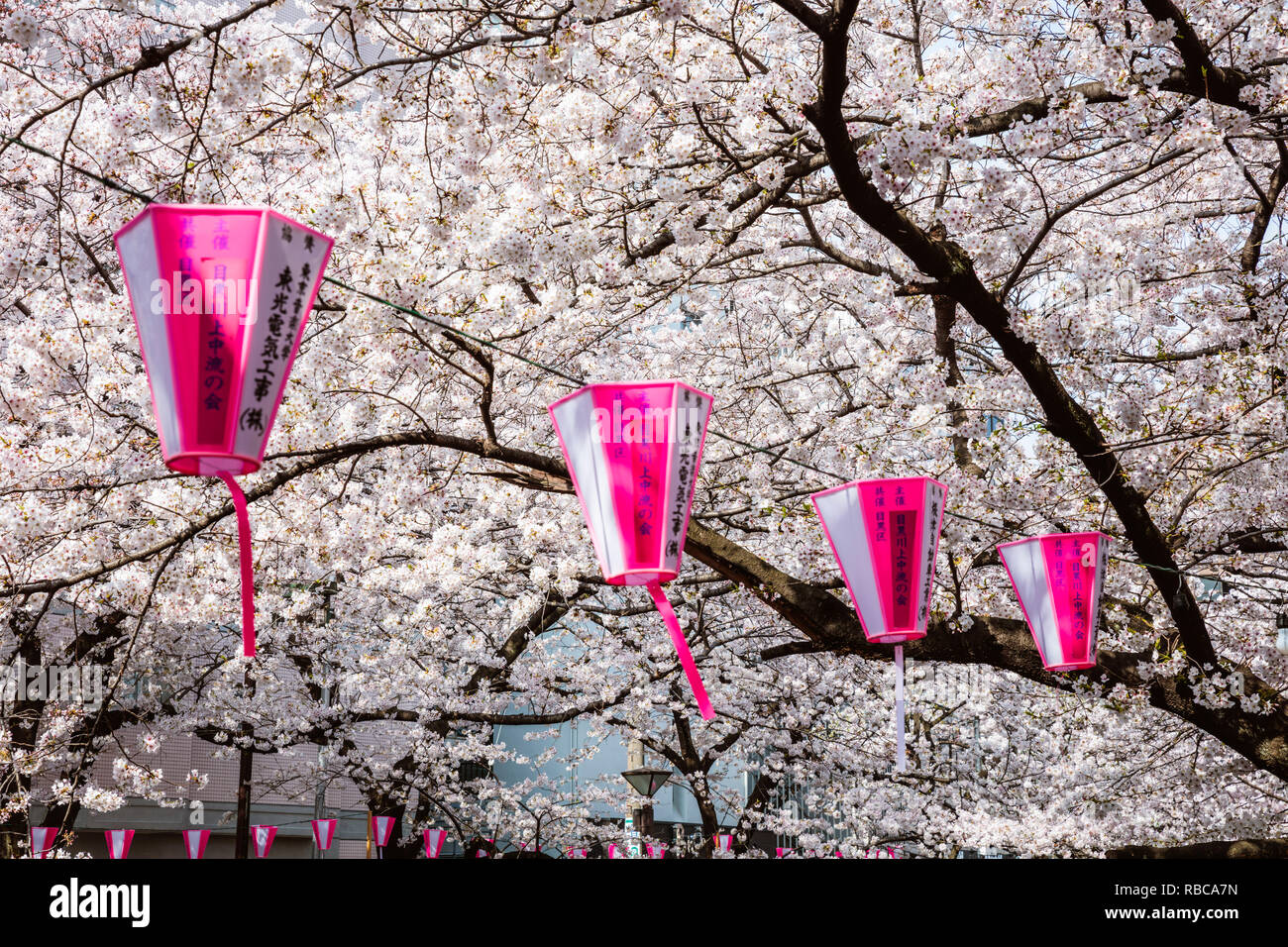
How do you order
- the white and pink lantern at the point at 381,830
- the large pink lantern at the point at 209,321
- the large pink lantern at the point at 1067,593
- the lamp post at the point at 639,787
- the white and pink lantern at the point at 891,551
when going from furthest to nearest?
the lamp post at the point at 639,787, the white and pink lantern at the point at 381,830, the large pink lantern at the point at 1067,593, the white and pink lantern at the point at 891,551, the large pink lantern at the point at 209,321

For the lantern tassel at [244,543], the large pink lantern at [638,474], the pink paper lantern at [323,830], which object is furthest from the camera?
the pink paper lantern at [323,830]

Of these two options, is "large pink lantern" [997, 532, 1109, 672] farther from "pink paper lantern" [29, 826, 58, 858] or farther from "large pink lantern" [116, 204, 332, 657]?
"pink paper lantern" [29, 826, 58, 858]

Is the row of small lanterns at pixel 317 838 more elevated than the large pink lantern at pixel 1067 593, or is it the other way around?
the large pink lantern at pixel 1067 593

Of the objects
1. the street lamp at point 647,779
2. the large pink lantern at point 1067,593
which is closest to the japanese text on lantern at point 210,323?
the large pink lantern at point 1067,593

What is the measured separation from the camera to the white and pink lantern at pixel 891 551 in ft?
19.5

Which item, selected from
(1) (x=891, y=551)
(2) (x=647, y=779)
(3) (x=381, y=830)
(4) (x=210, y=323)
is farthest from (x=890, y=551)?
(2) (x=647, y=779)

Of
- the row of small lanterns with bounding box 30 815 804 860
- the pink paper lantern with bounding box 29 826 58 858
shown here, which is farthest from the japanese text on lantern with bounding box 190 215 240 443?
the row of small lanterns with bounding box 30 815 804 860

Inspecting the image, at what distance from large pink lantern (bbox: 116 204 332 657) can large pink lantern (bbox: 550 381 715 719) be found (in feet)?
5.20

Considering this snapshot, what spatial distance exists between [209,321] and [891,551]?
3764 mm

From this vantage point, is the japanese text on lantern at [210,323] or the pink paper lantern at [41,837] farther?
the pink paper lantern at [41,837]

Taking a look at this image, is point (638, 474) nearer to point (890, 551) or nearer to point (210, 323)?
point (890, 551)

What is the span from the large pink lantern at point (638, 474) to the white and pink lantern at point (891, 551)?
1.44 meters

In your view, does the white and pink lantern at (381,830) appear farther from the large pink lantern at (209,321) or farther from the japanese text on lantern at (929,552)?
the large pink lantern at (209,321)
